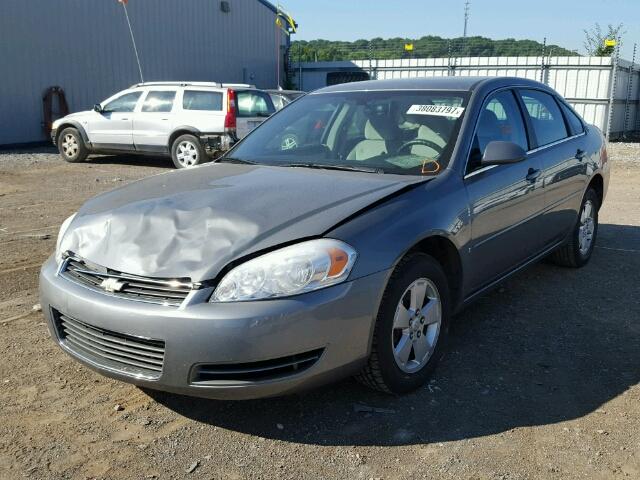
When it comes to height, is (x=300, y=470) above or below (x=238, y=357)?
below

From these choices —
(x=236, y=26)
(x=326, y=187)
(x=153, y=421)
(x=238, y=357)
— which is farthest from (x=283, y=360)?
(x=236, y=26)

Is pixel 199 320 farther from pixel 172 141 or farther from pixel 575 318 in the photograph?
pixel 172 141

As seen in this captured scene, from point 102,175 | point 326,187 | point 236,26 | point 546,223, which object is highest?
point 236,26

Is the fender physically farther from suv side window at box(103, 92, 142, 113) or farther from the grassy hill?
the grassy hill

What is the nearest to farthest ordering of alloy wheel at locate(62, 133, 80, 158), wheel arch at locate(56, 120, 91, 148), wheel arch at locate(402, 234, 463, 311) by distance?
wheel arch at locate(402, 234, 463, 311) → wheel arch at locate(56, 120, 91, 148) → alloy wheel at locate(62, 133, 80, 158)

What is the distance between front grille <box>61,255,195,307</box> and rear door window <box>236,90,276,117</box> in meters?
10.0

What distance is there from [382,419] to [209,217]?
4.26 ft

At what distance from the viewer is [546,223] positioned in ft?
15.8

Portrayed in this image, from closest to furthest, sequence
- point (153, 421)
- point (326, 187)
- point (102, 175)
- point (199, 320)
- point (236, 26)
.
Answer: point (199, 320), point (153, 421), point (326, 187), point (102, 175), point (236, 26)

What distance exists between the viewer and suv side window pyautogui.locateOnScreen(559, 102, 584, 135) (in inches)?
218

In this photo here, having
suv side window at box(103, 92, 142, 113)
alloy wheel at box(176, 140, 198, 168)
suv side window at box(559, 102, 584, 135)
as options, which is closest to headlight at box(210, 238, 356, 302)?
suv side window at box(559, 102, 584, 135)

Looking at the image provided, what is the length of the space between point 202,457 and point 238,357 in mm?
513

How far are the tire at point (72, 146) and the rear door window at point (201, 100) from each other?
2.70 metres

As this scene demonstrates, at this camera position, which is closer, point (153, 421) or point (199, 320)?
point (199, 320)
